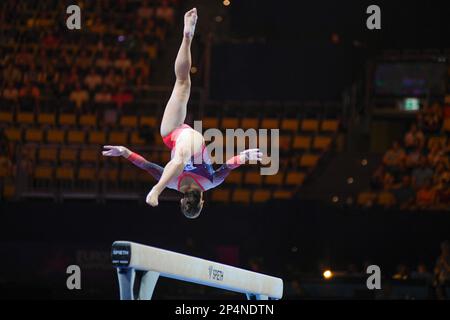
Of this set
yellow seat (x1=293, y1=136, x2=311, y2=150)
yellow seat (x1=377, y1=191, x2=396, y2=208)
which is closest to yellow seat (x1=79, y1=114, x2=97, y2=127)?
yellow seat (x1=293, y1=136, x2=311, y2=150)

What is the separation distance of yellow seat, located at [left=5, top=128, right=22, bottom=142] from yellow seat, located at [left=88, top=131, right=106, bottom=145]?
1.11m

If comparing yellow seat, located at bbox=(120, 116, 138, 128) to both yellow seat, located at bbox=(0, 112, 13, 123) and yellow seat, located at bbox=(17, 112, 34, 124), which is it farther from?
yellow seat, located at bbox=(0, 112, 13, 123)

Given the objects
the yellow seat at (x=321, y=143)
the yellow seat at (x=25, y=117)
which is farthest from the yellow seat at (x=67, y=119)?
the yellow seat at (x=321, y=143)

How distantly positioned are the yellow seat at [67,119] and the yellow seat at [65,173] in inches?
84.2

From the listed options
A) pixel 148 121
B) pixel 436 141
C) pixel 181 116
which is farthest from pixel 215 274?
pixel 148 121

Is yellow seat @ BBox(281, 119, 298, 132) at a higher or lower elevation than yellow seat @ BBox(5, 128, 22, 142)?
higher

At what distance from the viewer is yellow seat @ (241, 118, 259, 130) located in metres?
15.9

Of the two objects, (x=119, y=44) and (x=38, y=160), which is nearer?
(x=38, y=160)

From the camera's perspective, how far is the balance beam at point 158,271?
636cm

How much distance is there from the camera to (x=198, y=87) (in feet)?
55.9

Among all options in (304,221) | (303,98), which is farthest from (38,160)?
(303,98)
